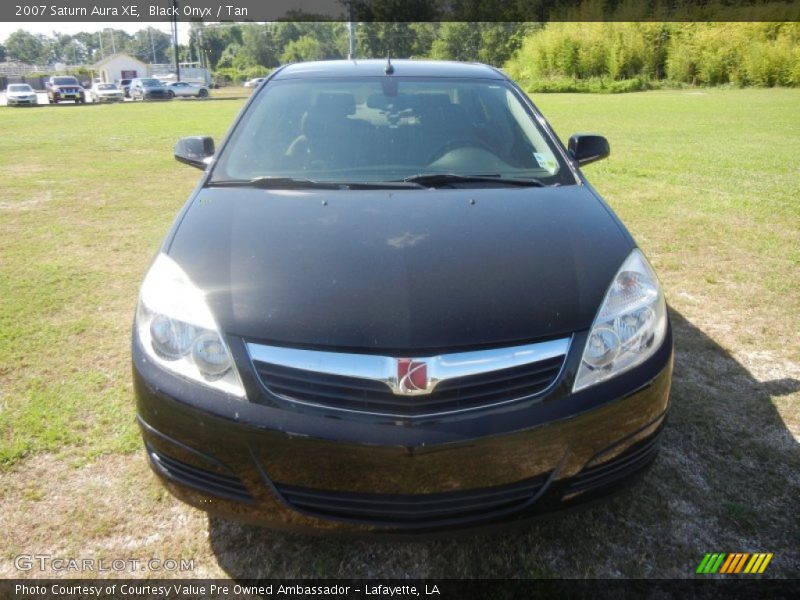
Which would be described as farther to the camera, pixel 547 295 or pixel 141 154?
pixel 141 154

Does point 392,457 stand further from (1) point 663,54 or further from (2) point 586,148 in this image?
(1) point 663,54

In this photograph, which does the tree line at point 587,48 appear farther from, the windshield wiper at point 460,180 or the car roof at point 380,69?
the windshield wiper at point 460,180

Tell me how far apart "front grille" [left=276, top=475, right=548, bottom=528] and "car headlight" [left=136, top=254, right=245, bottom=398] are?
14.5 inches

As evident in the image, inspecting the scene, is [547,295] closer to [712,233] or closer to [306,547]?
[306,547]

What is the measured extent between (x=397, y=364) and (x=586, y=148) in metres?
2.04

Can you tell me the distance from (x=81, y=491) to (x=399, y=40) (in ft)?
198

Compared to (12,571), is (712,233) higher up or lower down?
higher up

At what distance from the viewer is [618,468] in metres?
1.81

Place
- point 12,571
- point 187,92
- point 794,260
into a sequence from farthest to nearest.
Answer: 1. point 187,92
2. point 794,260
3. point 12,571

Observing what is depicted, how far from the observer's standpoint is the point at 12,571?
1.93 meters

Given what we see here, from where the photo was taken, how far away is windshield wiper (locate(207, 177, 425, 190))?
246 centimetres

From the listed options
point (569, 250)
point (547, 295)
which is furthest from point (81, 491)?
point (569, 250)

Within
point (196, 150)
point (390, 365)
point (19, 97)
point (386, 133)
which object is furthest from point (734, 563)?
point (19, 97)

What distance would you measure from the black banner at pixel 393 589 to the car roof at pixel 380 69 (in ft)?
7.91
